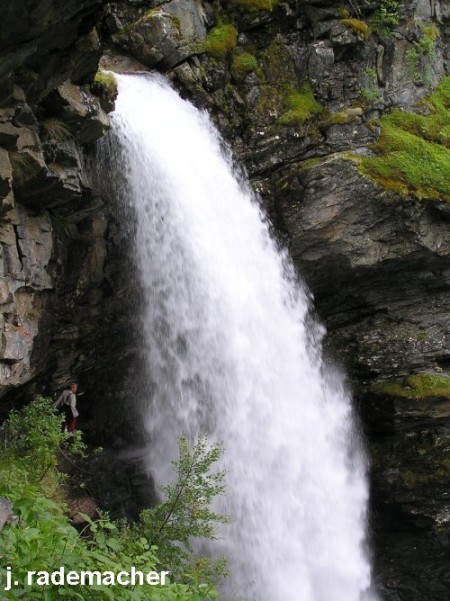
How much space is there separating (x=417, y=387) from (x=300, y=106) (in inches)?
291

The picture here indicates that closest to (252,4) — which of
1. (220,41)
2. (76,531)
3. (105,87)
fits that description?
(220,41)

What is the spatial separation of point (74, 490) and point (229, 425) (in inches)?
122

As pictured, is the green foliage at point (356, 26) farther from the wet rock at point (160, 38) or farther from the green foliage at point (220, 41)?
the wet rock at point (160, 38)

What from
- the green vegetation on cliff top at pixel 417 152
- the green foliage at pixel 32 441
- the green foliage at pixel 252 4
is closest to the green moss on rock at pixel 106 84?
the green foliage at pixel 32 441

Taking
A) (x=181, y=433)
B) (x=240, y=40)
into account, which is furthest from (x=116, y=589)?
(x=240, y=40)

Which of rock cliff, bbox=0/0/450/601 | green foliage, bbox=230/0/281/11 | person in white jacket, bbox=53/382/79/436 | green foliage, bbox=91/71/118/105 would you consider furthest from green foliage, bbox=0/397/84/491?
green foliage, bbox=230/0/281/11

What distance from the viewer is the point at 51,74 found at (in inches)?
321

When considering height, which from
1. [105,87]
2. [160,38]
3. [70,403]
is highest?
[160,38]

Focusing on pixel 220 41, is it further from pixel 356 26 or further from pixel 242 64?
pixel 356 26

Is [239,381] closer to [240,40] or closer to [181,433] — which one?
[181,433]

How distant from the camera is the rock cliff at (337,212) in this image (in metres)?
11.3

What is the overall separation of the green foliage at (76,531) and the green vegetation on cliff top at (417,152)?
817 centimetres

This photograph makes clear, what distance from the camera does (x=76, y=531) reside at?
5.24 m

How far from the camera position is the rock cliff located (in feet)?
36.9
